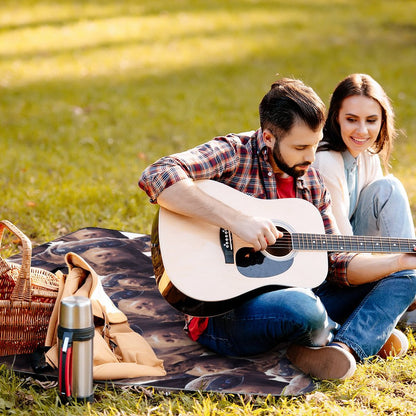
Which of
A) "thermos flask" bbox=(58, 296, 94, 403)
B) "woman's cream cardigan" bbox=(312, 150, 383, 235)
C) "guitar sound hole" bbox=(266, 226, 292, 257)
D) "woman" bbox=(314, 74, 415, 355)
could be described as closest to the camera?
"thermos flask" bbox=(58, 296, 94, 403)

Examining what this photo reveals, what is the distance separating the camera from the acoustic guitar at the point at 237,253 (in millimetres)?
2992

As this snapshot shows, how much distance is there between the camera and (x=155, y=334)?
3.46 m

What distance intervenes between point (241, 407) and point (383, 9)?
41.4ft

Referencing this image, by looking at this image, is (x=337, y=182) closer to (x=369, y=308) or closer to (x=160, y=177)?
(x=369, y=308)

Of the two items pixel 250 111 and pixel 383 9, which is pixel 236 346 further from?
pixel 383 9

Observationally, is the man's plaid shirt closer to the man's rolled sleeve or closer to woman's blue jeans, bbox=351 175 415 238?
the man's rolled sleeve

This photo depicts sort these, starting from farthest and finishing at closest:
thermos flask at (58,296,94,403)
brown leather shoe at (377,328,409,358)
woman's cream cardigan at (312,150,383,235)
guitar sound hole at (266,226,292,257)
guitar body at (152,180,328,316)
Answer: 1. woman's cream cardigan at (312,150,383,235)
2. brown leather shoe at (377,328,409,358)
3. guitar sound hole at (266,226,292,257)
4. guitar body at (152,180,328,316)
5. thermos flask at (58,296,94,403)

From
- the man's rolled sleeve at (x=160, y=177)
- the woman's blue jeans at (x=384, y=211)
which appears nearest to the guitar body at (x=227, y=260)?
the man's rolled sleeve at (x=160, y=177)

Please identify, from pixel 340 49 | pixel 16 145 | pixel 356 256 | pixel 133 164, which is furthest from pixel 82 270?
pixel 340 49

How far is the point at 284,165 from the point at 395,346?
1.06m

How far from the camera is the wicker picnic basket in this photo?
3074 mm

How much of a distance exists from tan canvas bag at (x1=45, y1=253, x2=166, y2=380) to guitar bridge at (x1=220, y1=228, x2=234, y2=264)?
1.89ft

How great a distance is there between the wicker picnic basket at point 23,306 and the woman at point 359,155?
5.13 feet

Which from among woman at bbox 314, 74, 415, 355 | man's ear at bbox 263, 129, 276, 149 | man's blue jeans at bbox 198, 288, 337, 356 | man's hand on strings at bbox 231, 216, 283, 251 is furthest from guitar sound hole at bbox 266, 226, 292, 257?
woman at bbox 314, 74, 415, 355
